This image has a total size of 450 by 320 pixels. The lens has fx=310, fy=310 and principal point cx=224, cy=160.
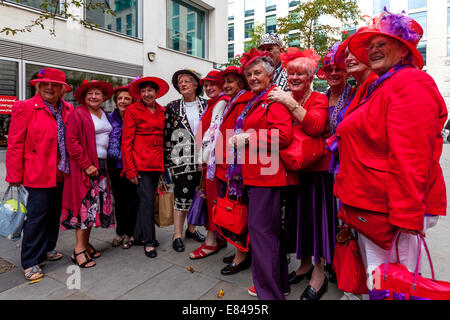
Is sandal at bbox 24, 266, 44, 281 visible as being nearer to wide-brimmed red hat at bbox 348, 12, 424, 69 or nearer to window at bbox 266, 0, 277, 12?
wide-brimmed red hat at bbox 348, 12, 424, 69

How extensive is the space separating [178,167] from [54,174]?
1.32 metres

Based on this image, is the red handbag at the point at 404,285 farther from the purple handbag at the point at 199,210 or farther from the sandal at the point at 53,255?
the sandal at the point at 53,255

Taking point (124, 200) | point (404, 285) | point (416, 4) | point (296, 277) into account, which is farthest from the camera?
point (416, 4)

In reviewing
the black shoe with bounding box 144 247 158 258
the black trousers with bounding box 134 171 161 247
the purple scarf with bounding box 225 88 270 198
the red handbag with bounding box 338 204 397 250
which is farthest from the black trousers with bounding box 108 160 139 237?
the red handbag with bounding box 338 204 397 250

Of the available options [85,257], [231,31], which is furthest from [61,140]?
[231,31]

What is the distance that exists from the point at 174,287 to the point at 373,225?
1868 mm

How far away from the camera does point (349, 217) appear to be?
1884 mm

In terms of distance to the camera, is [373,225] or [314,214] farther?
[314,214]

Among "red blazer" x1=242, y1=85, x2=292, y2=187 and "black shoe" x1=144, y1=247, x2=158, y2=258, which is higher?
"red blazer" x1=242, y1=85, x2=292, y2=187

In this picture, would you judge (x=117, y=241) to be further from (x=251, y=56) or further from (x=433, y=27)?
(x=433, y=27)

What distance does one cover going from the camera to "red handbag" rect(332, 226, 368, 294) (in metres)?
1.95

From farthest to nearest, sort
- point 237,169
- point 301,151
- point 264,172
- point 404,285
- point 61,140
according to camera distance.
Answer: point 61,140 < point 237,169 < point 264,172 < point 301,151 < point 404,285

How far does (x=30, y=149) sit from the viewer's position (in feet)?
9.91
